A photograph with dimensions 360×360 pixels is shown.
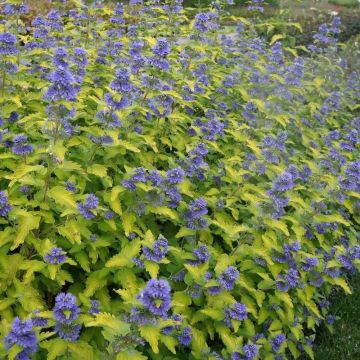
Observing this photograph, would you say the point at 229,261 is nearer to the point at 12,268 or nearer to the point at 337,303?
the point at 12,268

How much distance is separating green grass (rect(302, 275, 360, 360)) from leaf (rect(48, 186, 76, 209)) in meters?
2.65

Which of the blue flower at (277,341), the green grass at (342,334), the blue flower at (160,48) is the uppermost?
the blue flower at (160,48)

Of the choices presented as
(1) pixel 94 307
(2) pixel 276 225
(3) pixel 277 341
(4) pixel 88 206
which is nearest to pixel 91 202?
(4) pixel 88 206

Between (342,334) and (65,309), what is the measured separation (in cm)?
304

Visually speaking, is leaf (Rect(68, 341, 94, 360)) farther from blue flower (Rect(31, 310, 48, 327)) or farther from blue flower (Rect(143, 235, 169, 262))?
blue flower (Rect(143, 235, 169, 262))

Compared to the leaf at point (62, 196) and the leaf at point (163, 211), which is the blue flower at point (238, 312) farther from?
the leaf at point (62, 196)

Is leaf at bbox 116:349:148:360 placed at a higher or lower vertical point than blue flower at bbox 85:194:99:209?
lower

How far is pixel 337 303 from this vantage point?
495 cm

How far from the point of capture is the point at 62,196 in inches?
121

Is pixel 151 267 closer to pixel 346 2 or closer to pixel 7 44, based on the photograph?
pixel 7 44

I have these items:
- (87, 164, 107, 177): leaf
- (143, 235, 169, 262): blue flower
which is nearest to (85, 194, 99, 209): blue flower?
(87, 164, 107, 177): leaf

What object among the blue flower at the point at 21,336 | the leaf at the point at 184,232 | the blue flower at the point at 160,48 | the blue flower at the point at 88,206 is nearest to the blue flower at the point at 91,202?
the blue flower at the point at 88,206

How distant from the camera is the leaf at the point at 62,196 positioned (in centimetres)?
304

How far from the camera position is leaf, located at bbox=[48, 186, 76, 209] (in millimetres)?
3035
